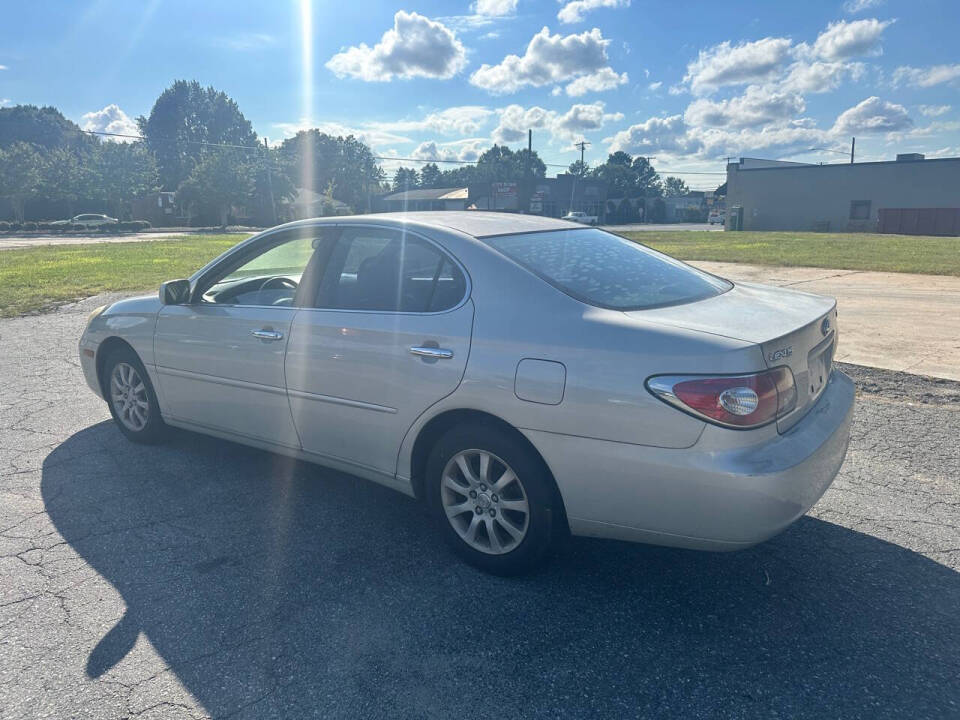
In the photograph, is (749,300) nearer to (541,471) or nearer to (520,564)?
(541,471)

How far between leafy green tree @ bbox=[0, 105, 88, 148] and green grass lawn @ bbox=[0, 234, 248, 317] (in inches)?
4189

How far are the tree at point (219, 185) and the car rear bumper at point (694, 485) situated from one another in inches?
2262

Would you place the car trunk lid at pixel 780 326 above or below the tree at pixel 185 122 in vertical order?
below

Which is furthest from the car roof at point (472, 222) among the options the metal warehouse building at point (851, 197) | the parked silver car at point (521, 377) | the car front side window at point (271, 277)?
the metal warehouse building at point (851, 197)

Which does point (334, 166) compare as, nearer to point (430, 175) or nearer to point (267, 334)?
point (430, 175)

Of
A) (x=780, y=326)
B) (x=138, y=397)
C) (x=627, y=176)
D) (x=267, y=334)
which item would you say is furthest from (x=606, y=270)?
(x=627, y=176)

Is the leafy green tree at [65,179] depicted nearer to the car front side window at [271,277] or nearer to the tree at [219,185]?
the tree at [219,185]

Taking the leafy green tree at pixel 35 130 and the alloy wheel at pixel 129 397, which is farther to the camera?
the leafy green tree at pixel 35 130

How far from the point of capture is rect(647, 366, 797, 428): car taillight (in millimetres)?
2635

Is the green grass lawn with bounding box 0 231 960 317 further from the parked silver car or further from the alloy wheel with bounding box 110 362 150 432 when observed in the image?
the parked silver car

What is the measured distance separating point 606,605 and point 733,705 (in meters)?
0.73

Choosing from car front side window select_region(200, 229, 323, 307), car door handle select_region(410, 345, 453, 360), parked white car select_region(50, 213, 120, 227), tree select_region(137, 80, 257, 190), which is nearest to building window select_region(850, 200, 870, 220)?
parked white car select_region(50, 213, 120, 227)

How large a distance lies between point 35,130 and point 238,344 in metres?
140

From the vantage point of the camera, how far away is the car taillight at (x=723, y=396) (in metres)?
2.63
